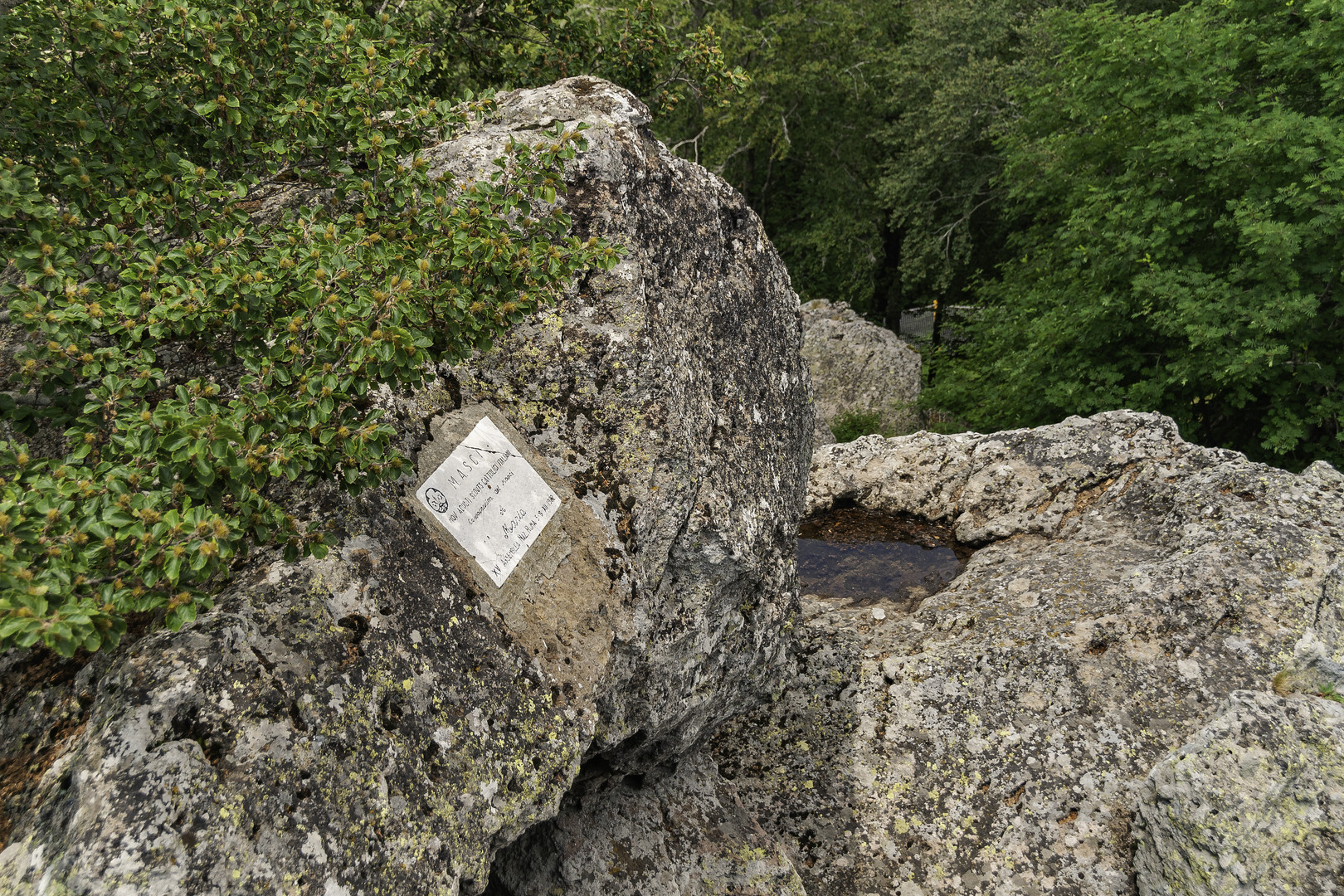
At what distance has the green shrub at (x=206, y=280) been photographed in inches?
83.0

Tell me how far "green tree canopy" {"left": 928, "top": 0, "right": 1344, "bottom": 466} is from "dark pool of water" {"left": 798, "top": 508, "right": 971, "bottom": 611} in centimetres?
336

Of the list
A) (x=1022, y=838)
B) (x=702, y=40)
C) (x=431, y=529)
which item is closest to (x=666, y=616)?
(x=431, y=529)

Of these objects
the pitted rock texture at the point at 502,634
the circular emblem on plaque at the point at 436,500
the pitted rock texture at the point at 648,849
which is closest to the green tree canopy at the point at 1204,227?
the pitted rock texture at the point at 502,634

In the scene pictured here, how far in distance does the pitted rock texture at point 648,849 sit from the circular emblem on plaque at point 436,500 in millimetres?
1909

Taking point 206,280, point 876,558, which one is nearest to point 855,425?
point 876,558

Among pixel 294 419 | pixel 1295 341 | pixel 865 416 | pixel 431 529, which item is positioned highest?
pixel 294 419

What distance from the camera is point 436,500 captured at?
3.39 m

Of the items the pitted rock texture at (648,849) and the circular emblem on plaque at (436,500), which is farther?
the pitted rock texture at (648,849)

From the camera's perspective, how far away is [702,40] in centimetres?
754

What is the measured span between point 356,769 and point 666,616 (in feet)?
5.31

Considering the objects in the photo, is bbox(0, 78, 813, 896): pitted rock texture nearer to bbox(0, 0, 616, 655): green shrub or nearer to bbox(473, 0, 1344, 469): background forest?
bbox(0, 0, 616, 655): green shrub

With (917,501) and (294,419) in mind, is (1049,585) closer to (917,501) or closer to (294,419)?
(917,501)

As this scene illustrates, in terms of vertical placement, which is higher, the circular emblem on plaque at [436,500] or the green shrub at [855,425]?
the circular emblem on plaque at [436,500]

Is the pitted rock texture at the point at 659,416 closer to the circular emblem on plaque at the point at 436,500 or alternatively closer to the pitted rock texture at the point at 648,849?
the pitted rock texture at the point at 648,849
